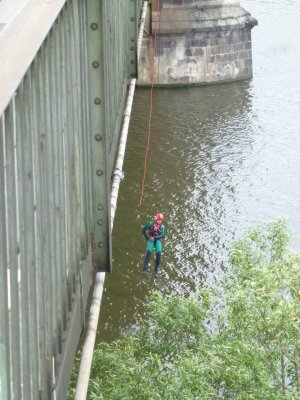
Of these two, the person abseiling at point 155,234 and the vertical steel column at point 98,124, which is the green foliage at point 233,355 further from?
the person abseiling at point 155,234

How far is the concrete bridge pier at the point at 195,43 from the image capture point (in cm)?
3023

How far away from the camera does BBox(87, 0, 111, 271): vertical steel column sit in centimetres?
516

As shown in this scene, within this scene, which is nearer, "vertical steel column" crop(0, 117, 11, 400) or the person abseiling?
"vertical steel column" crop(0, 117, 11, 400)

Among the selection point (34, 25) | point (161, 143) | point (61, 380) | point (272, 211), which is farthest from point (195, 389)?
point (161, 143)

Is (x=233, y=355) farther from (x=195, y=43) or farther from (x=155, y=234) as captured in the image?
(x=195, y=43)

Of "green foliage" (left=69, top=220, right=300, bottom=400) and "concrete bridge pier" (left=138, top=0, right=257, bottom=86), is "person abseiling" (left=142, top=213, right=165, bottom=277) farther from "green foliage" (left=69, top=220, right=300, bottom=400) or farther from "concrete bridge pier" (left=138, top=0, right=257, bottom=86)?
"concrete bridge pier" (left=138, top=0, right=257, bottom=86)

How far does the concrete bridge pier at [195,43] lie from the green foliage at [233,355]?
19637 mm

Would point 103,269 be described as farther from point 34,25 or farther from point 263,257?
point 263,257

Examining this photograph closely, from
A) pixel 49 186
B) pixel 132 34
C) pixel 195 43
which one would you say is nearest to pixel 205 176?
pixel 195 43

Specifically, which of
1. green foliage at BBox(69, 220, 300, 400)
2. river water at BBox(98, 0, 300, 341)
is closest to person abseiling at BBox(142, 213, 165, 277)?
river water at BBox(98, 0, 300, 341)

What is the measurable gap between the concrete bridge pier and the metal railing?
24813 millimetres

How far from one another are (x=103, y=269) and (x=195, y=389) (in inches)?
159

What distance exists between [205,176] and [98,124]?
17.8 metres

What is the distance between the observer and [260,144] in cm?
2562
